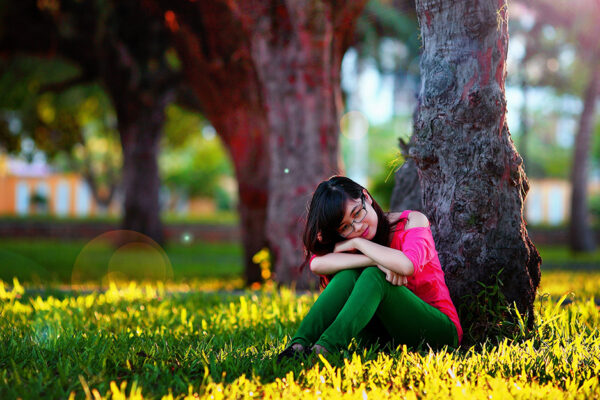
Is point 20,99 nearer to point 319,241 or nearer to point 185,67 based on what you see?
point 185,67

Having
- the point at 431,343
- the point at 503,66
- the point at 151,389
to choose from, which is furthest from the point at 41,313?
the point at 503,66

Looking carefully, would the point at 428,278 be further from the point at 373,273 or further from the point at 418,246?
the point at 373,273

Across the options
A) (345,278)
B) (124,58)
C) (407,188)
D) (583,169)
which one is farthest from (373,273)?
(583,169)

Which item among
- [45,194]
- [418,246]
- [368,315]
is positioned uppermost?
[418,246]

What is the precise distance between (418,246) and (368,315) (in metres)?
0.51

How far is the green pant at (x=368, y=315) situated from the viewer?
10.7 feet

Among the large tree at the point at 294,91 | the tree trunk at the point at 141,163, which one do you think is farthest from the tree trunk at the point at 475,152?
the tree trunk at the point at 141,163

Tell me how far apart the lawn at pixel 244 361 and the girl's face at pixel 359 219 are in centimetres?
69

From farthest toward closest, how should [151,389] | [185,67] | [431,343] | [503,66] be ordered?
[185,67], [503,66], [431,343], [151,389]

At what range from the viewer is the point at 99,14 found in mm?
12078

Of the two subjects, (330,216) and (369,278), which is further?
(330,216)

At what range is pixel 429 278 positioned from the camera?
11.9ft

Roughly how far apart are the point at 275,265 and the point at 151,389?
4967mm

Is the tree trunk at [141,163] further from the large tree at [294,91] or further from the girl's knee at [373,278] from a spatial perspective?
the girl's knee at [373,278]
